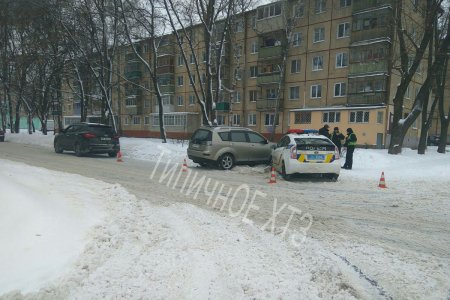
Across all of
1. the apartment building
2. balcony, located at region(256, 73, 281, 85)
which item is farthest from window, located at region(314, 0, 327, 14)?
balcony, located at region(256, 73, 281, 85)

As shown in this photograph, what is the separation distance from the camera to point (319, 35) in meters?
33.9

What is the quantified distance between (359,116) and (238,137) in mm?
19199

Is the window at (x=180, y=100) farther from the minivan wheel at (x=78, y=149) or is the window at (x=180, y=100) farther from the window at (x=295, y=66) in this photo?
the minivan wheel at (x=78, y=149)

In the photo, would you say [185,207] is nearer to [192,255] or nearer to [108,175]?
[192,255]

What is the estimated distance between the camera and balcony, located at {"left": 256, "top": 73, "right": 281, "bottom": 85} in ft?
117

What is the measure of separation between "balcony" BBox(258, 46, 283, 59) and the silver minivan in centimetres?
2323

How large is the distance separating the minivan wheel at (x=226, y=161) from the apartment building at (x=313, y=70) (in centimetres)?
844

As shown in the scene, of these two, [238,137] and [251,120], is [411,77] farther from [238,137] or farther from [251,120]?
[251,120]

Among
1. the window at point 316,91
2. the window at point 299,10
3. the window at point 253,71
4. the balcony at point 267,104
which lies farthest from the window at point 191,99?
the window at point 299,10

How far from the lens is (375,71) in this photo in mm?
28734

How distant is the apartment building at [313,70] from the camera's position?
94.0 feet

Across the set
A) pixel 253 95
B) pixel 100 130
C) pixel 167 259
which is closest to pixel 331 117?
pixel 253 95

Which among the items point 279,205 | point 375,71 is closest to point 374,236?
point 279,205

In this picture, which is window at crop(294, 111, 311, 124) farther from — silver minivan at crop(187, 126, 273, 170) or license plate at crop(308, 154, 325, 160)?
license plate at crop(308, 154, 325, 160)
